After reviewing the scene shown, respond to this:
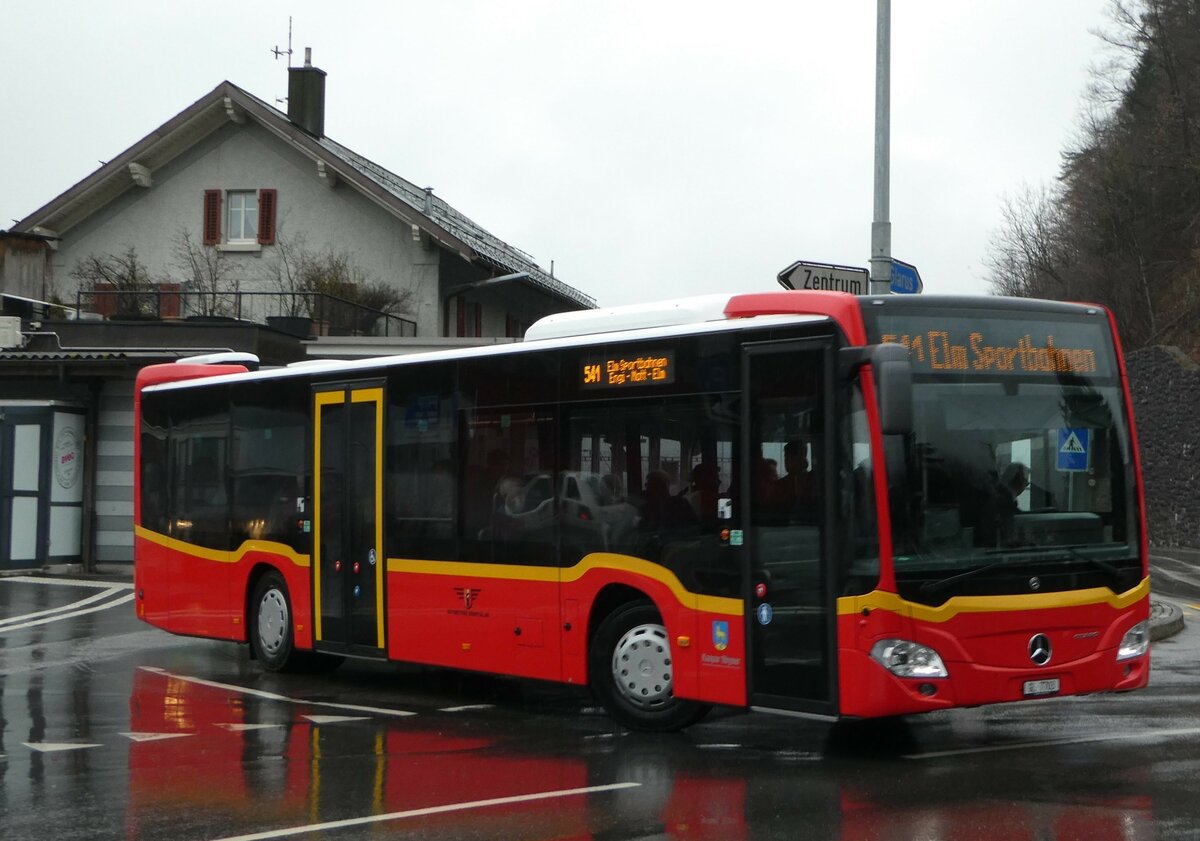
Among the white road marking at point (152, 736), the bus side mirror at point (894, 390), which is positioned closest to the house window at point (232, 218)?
the white road marking at point (152, 736)

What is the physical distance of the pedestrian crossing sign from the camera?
31.9ft

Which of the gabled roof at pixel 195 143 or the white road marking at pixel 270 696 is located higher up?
the gabled roof at pixel 195 143

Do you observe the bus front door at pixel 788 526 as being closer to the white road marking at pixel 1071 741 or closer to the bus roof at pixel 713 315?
the bus roof at pixel 713 315

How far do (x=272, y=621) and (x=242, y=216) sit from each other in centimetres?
2654

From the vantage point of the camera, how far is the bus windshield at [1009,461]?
924 cm

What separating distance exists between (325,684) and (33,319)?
1905 cm

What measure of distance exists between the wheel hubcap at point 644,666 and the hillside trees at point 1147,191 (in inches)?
1315

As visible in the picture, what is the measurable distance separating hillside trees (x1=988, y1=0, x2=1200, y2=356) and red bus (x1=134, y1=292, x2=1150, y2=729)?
32.4m

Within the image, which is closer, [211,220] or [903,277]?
[903,277]

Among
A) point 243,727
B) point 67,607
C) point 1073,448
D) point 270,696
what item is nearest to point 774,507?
point 1073,448

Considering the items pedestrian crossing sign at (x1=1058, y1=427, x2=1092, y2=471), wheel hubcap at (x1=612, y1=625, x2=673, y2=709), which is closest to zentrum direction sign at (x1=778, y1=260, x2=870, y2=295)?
pedestrian crossing sign at (x1=1058, y1=427, x2=1092, y2=471)

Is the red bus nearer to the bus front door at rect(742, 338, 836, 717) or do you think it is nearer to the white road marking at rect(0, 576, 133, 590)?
the bus front door at rect(742, 338, 836, 717)

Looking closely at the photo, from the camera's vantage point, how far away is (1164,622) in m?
17.2

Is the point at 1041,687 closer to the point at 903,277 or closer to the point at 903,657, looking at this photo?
the point at 903,657
